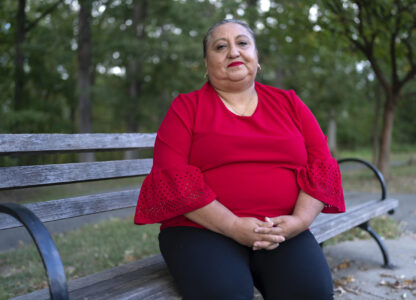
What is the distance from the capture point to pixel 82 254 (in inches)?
155

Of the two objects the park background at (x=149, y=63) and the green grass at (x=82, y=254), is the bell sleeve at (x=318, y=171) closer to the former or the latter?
the park background at (x=149, y=63)

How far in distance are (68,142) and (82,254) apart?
1982mm

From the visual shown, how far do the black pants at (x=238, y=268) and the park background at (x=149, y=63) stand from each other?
1405mm

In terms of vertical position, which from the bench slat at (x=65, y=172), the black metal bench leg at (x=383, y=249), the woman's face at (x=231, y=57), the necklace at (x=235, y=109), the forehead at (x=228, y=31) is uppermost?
the forehead at (x=228, y=31)

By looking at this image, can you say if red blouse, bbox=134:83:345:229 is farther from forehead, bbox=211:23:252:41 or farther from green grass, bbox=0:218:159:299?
green grass, bbox=0:218:159:299

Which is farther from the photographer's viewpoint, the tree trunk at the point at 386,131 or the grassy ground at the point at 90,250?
the tree trunk at the point at 386,131

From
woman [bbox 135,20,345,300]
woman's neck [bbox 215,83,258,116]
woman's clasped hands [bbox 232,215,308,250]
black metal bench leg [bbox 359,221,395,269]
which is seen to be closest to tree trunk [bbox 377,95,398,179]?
black metal bench leg [bbox 359,221,395,269]

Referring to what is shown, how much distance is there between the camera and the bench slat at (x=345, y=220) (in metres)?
2.56

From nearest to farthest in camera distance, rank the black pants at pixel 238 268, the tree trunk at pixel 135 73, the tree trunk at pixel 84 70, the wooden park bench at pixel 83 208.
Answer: the wooden park bench at pixel 83 208
the black pants at pixel 238 268
the tree trunk at pixel 84 70
the tree trunk at pixel 135 73

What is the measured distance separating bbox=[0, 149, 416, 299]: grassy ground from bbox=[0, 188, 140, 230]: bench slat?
114 centimetres

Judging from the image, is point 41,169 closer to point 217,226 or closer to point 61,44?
point 217,226

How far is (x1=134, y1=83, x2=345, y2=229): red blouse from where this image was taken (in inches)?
69.3

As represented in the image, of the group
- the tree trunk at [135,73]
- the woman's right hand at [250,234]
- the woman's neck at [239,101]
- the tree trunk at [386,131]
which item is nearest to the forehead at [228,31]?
the woman's neck at [239,101]

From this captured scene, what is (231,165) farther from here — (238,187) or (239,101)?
(239,101)
